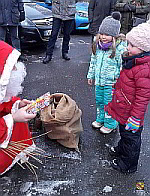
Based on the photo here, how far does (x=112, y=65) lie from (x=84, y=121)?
1.07m

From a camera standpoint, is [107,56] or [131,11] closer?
[107,56]

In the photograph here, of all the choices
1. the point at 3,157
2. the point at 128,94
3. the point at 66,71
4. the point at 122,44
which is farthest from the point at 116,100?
the point at 66,71

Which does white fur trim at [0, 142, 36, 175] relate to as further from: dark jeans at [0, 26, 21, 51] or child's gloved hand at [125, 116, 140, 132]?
dark jeans at [0, 26, 21, 51]

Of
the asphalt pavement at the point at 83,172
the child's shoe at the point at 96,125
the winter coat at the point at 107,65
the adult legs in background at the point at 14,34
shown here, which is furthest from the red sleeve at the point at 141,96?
the adult legs in background at the point at 14,34

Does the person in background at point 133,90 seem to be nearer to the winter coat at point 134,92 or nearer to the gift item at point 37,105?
the winter coat at point 134,92

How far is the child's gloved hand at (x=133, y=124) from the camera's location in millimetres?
2236

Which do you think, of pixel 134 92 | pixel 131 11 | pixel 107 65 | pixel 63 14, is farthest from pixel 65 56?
pixel 134 92

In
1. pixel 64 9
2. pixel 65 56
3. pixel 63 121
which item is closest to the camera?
pixel 63 121

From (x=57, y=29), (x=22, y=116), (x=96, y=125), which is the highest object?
(x=57, y=29)

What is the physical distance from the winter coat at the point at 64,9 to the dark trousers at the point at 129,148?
333 centimetres

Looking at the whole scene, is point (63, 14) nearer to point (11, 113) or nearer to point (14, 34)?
point (14, 34)

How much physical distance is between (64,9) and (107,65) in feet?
8.84

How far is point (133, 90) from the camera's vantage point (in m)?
2.26

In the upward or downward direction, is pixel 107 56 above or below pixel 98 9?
below
